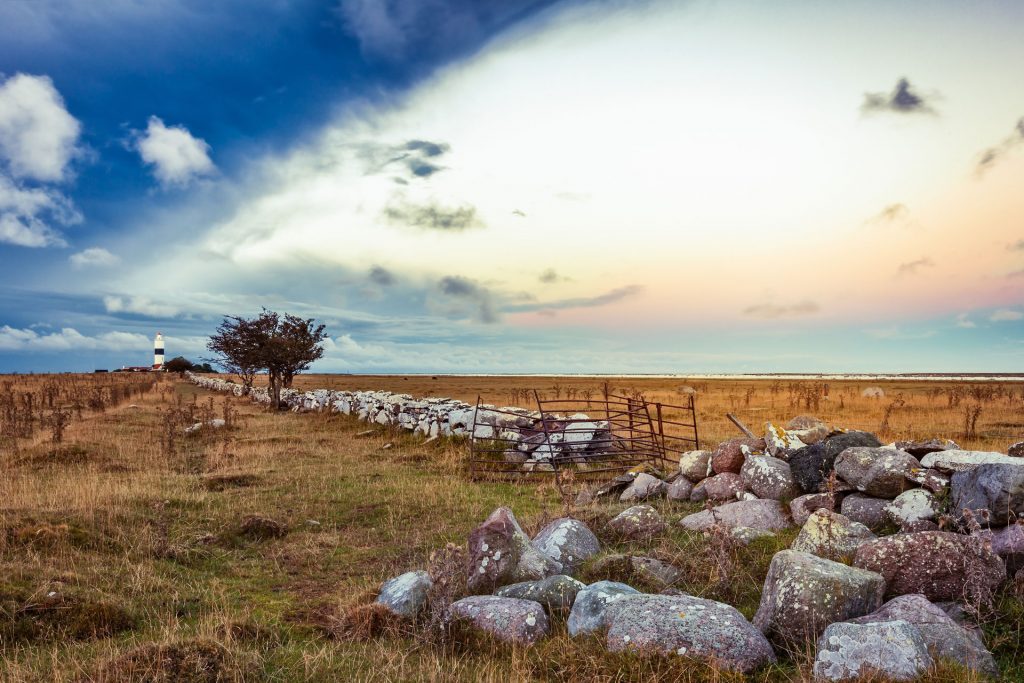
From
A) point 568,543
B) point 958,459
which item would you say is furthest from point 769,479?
point 568,543

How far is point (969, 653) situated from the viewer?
470 cm

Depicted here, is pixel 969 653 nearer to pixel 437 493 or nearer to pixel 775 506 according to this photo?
pixel 775 506

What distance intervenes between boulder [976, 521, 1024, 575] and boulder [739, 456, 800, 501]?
3.54 m

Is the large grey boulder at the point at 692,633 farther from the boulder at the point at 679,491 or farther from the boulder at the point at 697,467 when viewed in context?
the boulder at the point at 697,467

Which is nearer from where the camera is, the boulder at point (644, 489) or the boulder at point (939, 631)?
the boulder at point (939, 631)

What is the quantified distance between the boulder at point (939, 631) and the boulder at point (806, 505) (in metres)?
3.40

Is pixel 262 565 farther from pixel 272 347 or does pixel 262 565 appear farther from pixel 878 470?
pixel 272 347

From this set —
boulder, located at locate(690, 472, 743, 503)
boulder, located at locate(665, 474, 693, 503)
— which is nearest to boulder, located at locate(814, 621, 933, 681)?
boulder, located at locate(690, 472, 743, 503)

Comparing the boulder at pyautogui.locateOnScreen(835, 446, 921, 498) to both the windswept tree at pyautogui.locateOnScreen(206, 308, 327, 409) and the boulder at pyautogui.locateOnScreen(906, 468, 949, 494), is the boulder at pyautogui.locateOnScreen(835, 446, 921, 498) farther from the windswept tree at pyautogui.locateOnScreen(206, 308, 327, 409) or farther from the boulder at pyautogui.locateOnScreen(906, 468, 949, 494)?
the windswept tree at pyautogui.locateOnScreen(206, 308, 327, 409)

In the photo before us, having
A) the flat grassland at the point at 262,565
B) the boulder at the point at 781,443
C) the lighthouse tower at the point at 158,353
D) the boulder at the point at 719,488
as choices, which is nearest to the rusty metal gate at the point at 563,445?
the flat grassland at the point at 262,565

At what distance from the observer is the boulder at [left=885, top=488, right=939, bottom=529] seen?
26.3ft

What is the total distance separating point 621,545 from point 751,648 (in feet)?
12.3

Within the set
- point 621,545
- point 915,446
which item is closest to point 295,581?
point 621,545

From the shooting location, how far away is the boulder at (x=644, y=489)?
38.3ft
